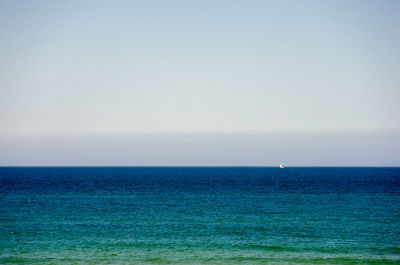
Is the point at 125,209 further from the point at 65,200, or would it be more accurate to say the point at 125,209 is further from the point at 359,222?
the point at 359,222

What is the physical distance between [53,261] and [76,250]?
2.62m

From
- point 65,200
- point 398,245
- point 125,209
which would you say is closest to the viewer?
point 398,245

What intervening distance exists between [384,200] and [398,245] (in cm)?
3049

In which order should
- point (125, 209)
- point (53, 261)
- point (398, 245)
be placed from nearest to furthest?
1. point (53, 261)
2. point (398, 245)
3. point (125, 209)

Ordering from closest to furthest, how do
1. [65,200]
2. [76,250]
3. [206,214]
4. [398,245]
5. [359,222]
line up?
[76,250] → [398,245] → [359,222] → [206,214] → [65,200]

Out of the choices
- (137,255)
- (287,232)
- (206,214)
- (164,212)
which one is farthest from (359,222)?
(137,255)

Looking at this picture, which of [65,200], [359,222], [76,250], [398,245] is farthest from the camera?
[65,200]

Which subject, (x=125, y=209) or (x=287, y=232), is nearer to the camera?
(x=287, y=232)

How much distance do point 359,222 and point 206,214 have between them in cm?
1435

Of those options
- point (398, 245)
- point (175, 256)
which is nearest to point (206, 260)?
point (175, 256)

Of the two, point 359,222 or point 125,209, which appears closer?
point 359,222

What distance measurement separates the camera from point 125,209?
4756 centimetres

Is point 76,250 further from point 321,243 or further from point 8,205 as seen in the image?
point 8,205

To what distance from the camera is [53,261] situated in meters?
25.0
